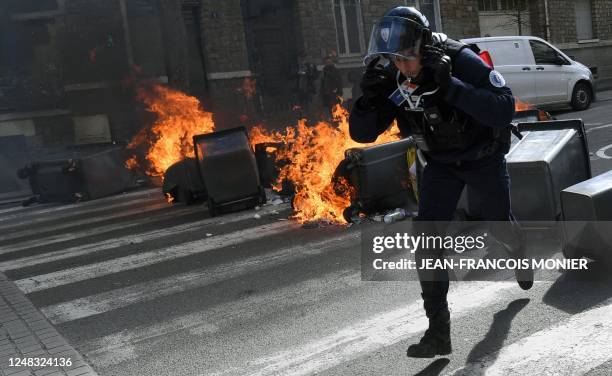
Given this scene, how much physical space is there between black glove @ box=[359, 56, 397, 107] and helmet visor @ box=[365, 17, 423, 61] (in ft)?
0.36

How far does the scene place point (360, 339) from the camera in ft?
12.3

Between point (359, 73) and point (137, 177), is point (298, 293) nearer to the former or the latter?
point (137, 177)

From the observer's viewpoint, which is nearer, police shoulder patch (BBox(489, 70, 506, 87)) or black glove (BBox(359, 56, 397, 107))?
police shoulder patch (BBox(489, 70, 506, 87))

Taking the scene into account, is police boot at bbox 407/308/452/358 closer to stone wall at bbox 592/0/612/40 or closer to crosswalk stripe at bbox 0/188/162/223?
crosswalk stripe at bbox 0/188/162/223

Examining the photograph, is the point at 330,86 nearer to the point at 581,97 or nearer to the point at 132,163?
the point at 581,97

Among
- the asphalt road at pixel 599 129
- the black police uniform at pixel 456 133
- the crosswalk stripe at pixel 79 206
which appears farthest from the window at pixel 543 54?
the black police uniform at pixel 456 133

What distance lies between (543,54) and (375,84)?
12.3 meters

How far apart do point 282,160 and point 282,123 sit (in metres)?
8.54

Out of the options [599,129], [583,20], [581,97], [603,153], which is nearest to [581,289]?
[603,153]

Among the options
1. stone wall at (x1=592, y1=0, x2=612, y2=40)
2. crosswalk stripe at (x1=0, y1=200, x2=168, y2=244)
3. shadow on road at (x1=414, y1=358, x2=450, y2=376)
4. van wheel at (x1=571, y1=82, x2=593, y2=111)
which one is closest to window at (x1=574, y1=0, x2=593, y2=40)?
stone wall at (x1=592, y1=0, x2=612, y2=40)

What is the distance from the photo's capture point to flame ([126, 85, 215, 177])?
11906mm

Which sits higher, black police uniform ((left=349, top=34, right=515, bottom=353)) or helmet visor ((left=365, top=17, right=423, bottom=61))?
helmet visor ((left=365, top=17, right=423, bottom=61))

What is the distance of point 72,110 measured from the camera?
54.2 feet

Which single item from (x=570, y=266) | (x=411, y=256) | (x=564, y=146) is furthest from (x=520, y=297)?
(x=564, y=146)
